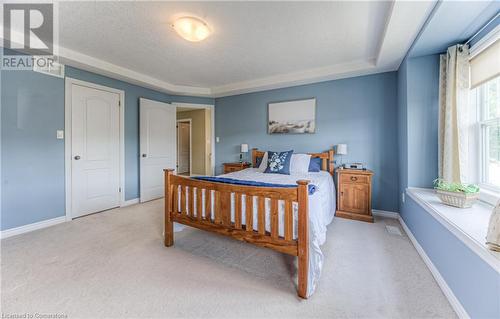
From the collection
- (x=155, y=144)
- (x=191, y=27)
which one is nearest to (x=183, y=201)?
(x=191, y=27)

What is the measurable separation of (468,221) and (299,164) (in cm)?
208

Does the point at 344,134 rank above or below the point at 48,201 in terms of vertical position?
above

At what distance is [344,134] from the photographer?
139 inches

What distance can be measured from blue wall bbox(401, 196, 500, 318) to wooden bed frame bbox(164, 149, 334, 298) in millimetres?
932

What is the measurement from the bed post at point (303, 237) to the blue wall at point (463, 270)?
3.06ft

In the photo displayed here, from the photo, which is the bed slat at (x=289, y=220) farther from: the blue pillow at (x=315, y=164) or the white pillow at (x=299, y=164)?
the blue pillow at (x=315, y=164)

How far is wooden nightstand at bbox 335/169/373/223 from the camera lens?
9.95 ft

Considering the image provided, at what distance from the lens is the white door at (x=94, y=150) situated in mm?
3123

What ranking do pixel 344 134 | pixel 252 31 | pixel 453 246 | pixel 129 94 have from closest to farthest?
pixel 453 246 → pixel 252 31 → pixel 344 134 → pixel 129 94

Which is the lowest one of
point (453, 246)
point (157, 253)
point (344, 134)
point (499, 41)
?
point (157, 253)

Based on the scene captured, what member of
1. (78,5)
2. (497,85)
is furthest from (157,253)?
(497,85)

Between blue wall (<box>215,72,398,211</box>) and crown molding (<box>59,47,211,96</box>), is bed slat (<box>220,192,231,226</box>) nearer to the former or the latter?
blue wall (<box>215,72,398,211</box>)

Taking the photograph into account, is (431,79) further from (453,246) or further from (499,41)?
(453,246)

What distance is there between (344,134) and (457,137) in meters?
1.51
